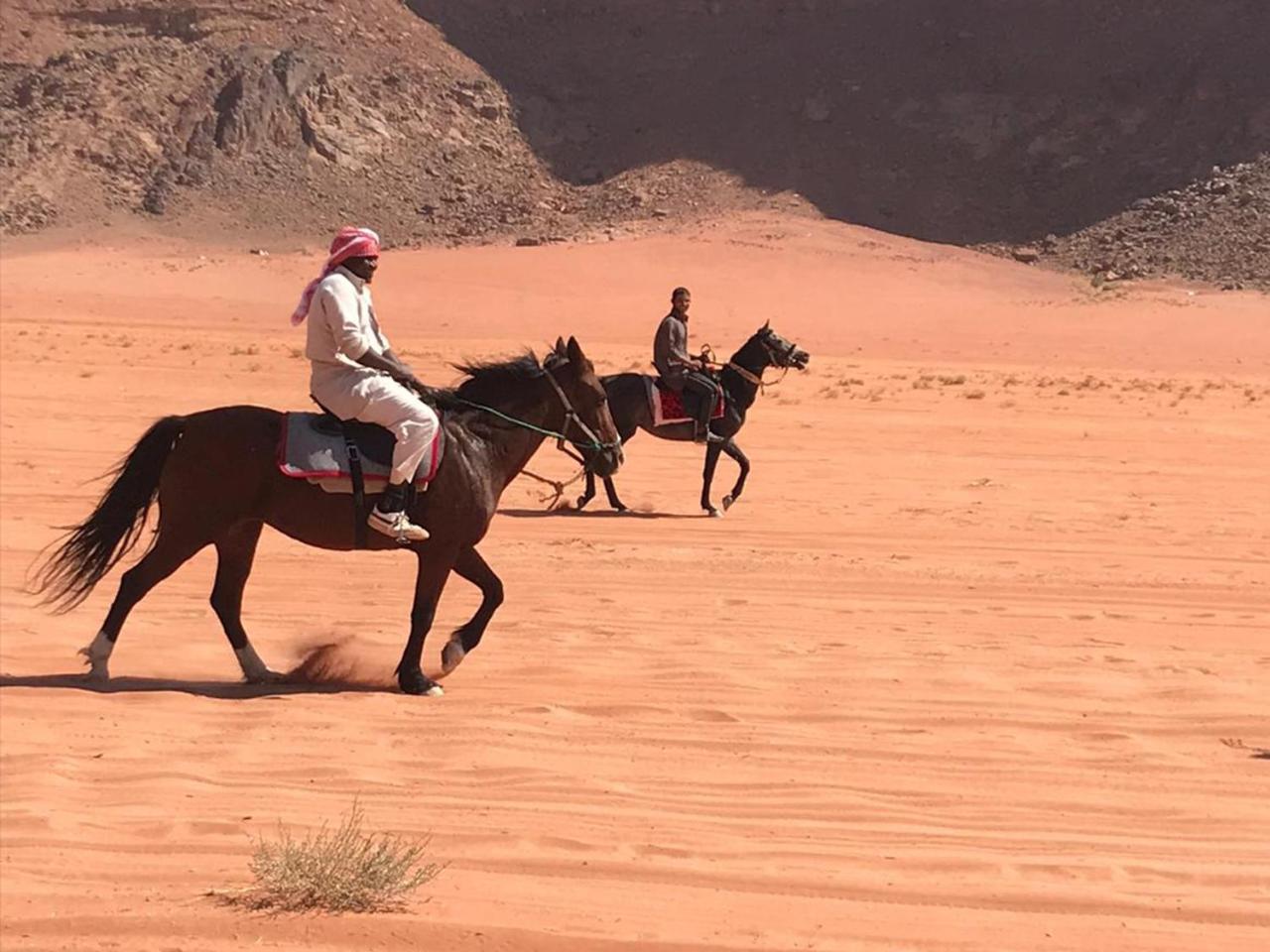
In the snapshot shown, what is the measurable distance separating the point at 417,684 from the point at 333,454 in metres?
1.34

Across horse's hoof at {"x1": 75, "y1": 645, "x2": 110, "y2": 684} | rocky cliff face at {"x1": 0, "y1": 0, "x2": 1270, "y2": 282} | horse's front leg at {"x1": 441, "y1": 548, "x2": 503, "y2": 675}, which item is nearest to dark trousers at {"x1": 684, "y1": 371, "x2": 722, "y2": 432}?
horse's front leg at {"x1": 441, "y1": 548, "x2": 503, "y2": 675}

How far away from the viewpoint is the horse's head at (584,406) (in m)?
11.6

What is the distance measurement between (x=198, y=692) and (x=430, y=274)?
60.4 meters

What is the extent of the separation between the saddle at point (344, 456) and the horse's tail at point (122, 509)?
76 cm

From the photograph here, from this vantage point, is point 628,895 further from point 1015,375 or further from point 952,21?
point 952,21

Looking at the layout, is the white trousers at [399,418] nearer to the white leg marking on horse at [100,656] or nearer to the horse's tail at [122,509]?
the horse's tail at [122,509]

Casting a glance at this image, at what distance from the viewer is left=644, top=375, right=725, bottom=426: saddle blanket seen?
762 inches

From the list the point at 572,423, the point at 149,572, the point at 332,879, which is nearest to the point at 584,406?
the point at 572,423

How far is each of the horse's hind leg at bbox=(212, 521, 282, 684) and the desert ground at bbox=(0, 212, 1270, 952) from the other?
33 cm

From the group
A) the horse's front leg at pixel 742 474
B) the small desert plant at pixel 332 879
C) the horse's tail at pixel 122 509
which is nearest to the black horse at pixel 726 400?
the horse's front leg at pixel 742 474

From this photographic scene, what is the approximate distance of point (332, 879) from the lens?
6602 mm

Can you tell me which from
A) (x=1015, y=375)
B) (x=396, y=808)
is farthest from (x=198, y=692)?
(x=1015, y=375)

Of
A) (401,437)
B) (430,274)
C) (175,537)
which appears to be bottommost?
(430,274)

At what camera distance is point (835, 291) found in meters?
68.7
